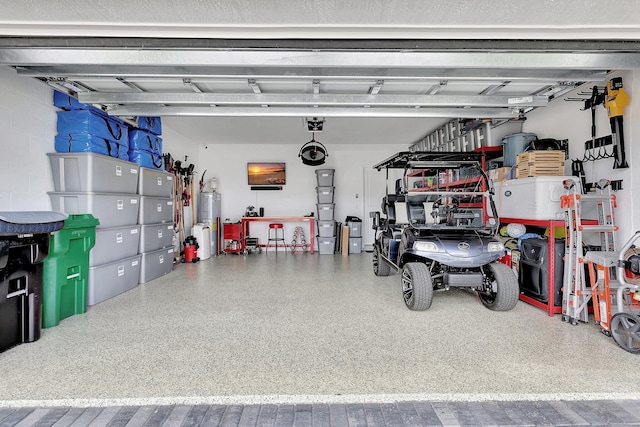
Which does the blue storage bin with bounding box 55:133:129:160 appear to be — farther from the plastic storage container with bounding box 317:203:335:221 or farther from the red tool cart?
the plastic storage container with bounding box 317:203:335:221

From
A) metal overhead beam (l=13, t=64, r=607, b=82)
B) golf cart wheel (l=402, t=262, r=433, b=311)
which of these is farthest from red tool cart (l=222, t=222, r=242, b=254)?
golf cart wheel (l=402, t=262, r=433, b=311)

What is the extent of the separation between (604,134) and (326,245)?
541 centimetres

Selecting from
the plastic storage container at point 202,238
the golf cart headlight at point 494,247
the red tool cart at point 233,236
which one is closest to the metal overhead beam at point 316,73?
the golf cart headlight at point 494,247

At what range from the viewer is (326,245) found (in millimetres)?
7578

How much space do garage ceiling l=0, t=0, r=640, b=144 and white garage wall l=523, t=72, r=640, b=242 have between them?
529 mm

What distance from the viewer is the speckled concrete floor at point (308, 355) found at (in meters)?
1.88

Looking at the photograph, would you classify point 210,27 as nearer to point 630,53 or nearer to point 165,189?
point 630,53

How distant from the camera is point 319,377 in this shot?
2.02 m

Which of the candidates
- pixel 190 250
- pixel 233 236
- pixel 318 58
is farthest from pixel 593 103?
pixel 233 236

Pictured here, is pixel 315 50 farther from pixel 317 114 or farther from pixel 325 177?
pixel 325 177

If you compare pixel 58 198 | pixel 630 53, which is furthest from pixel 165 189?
pixel 630 53

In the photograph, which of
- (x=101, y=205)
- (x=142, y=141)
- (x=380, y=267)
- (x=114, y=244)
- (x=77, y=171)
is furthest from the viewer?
(x=380, y=267)

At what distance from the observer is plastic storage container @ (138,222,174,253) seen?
458 cm

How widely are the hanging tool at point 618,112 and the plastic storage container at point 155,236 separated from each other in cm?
591
